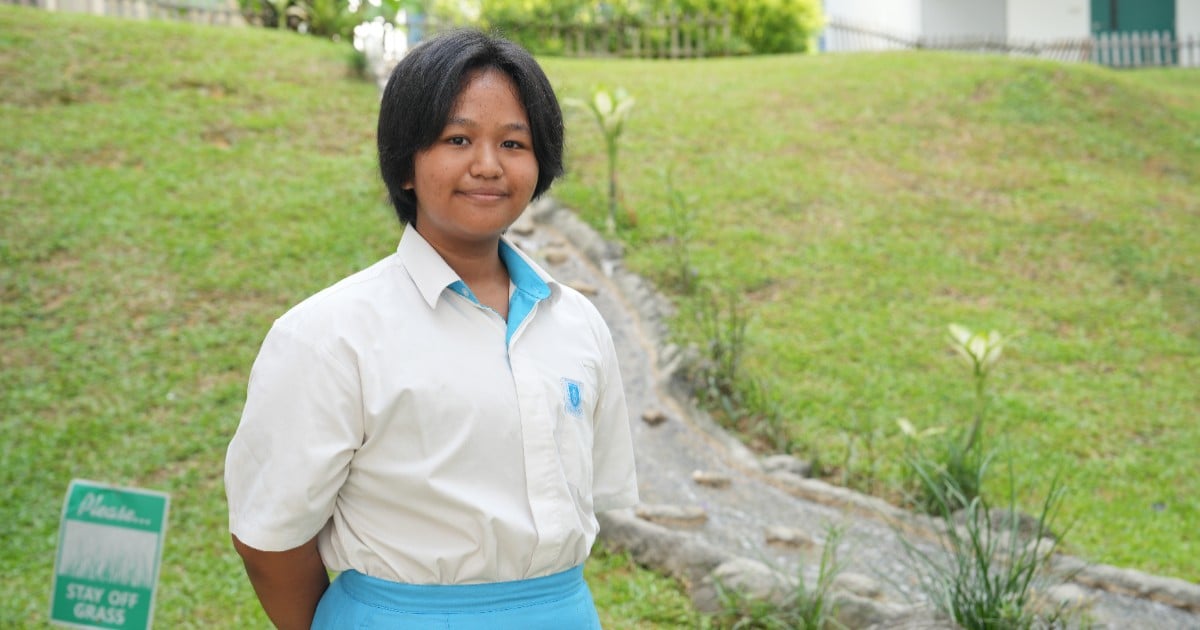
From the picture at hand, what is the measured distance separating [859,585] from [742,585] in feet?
1.54

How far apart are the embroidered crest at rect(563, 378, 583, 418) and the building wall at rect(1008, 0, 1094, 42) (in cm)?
2032

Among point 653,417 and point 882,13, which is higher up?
point 882,13

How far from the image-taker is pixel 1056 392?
6.58 meters

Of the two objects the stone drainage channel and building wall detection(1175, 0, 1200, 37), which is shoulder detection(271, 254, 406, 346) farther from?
building wall detection(1175, 0, 1200, 37)

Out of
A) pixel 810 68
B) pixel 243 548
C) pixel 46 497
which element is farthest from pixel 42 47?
pixel 243 548

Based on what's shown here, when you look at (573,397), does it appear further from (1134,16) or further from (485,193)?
(1134,16)

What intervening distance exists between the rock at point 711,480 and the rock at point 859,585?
119cm

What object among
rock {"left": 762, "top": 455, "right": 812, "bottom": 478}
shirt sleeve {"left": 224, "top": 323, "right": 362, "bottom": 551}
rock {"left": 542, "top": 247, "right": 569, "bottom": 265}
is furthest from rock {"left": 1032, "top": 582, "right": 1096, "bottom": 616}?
rock {"left": 542, "top": 247, "right": 569, "bottom": 265}

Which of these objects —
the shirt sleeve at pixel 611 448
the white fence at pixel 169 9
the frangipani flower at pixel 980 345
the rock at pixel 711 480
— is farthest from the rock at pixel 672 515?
the white fence at pixel 169 9

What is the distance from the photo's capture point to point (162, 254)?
713 cm

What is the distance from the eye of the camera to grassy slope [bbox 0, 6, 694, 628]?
4.81 m

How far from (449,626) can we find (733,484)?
4097mm

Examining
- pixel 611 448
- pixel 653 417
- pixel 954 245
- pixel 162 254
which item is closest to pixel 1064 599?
pixel 653 417

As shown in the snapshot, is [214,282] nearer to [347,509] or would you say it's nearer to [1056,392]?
[1056,392]
